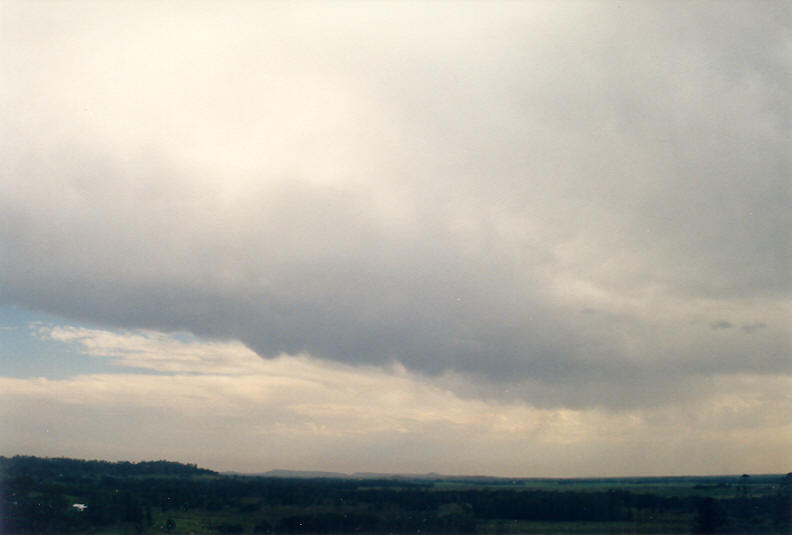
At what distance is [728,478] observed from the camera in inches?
2068

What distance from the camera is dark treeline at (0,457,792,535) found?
45.7 meters

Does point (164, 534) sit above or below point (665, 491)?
below

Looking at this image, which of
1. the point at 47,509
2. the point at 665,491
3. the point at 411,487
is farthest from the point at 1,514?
the point at 665,491

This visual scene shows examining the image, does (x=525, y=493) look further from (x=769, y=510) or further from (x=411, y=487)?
(x=769, y=510)

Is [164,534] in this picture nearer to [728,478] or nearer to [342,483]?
[342,483]

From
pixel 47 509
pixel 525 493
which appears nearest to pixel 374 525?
pixel 525 493

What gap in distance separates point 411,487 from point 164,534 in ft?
68.9

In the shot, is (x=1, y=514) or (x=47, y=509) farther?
(x=47, y=509)

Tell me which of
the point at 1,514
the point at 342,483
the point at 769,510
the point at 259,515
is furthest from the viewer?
the point at 342,483

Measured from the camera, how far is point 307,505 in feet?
166

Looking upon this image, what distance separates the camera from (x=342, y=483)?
5609cm

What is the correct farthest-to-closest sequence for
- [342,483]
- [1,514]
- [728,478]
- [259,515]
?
[342,483] < [728,478] < [259,515] < [1,514]

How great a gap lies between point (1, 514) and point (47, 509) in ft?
16.1

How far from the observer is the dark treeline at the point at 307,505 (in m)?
45.7
